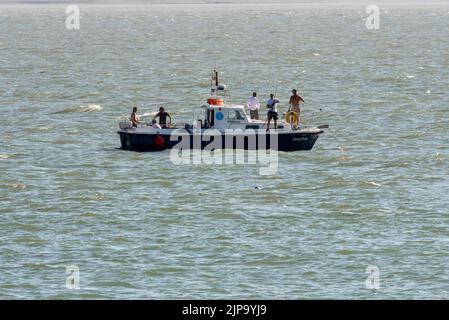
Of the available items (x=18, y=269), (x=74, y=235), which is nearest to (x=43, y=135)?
(x=74, y=235)

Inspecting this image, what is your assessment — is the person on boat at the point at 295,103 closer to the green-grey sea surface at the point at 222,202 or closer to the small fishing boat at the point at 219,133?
the small fishing boat at the point at 219,133

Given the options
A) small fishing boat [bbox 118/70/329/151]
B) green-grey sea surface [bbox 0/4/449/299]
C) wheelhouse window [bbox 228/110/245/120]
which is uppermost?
wheelhouse window [bbox 228/110/245/120]

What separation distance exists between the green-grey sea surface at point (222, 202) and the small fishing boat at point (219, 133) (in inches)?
29.1

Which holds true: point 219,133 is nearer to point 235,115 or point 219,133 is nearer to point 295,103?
point 235,115

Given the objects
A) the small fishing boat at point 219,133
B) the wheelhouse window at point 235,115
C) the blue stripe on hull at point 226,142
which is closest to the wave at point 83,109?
the blue stripe on hull at point 226,142

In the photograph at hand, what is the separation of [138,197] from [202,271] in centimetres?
1213

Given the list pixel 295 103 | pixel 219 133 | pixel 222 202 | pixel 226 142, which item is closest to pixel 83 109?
pixel 295 103

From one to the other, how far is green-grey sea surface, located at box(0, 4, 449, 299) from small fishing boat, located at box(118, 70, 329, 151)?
739mm

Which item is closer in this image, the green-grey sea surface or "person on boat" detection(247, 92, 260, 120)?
the green-grey sea surface

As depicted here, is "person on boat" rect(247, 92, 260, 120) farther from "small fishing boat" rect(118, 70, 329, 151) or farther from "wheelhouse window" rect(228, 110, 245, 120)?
"wheelhouse window" rect(228, 110, 245, 120)

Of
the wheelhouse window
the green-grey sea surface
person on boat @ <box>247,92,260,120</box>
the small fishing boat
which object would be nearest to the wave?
the green-grey sea surface

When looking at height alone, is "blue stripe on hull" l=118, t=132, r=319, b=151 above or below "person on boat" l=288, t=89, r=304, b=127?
below

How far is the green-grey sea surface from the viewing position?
37.2 metres

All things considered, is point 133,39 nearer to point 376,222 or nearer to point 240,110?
point 240,110
